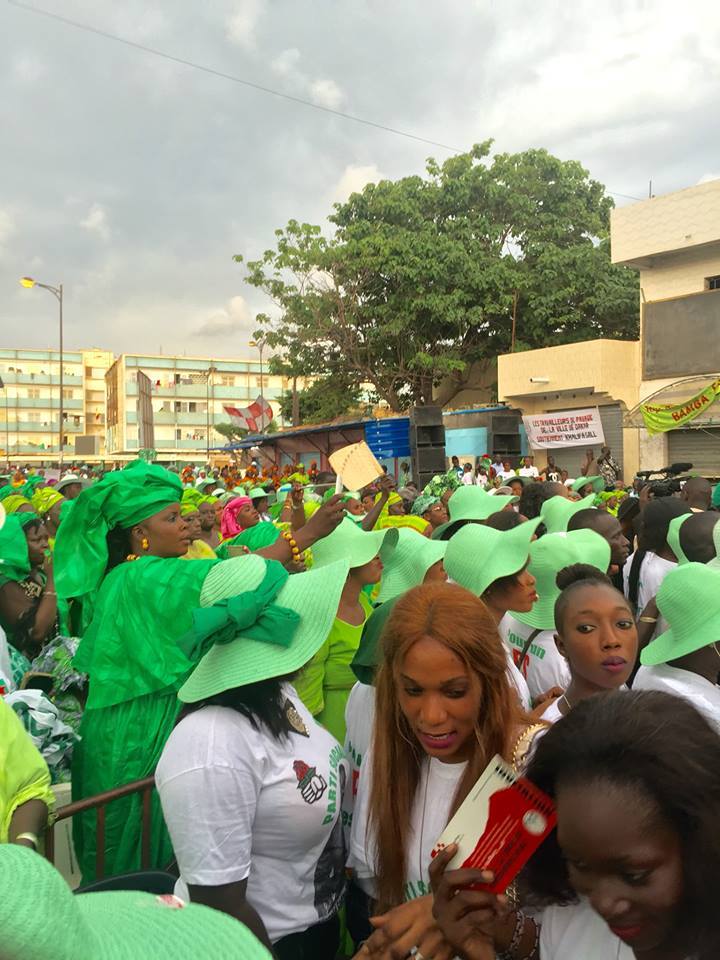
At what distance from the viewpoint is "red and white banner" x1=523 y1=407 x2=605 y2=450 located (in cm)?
2194

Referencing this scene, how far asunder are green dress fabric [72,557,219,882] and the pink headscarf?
5140 mm

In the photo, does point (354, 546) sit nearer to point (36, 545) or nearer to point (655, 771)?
point (655, 771)

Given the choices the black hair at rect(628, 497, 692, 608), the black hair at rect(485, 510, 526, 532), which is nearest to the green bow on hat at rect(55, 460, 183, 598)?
the black hair at rect(485, 510, 526, 532)

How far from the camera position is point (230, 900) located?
5.03 ft

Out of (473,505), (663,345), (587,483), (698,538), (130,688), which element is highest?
(663,345)

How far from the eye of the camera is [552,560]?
350 centimetres

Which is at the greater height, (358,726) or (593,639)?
(593,639)

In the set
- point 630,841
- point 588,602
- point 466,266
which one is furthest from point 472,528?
point 466,266

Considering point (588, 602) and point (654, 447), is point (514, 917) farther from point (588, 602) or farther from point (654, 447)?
point (654, 447)

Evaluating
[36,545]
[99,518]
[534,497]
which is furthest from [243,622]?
[534,497]

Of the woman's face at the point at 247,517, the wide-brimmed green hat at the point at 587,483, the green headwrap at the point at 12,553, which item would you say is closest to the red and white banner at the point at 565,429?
the wide-brimmed green hat at the point at 587,483

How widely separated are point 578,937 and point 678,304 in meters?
20.7

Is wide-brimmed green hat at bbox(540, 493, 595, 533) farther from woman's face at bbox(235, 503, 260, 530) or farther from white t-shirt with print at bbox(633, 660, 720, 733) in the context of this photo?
white t-shirt with print at bbox(633, 660, 720, 733)

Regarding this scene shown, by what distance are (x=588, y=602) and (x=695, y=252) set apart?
1963cm
